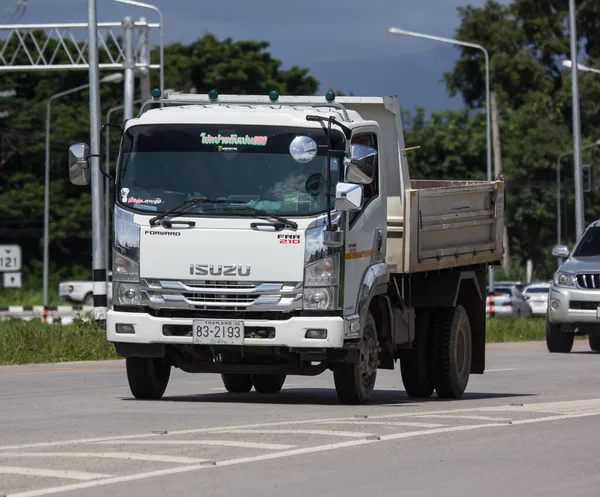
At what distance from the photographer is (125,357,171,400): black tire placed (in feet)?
47.9

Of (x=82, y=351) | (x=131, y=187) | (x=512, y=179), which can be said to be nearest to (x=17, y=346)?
(x=82, y=351)

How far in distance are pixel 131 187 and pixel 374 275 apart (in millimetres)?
→ 2319

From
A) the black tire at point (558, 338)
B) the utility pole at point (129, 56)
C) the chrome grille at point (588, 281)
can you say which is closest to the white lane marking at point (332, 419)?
the chrome grille at point (588, 281)

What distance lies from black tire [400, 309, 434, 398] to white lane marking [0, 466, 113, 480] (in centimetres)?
781

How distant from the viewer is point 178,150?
14.1 meters

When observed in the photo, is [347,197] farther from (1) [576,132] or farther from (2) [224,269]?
(1) [576,132]

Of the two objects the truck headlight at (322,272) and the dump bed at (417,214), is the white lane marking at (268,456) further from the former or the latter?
the dump bed at (417,214)

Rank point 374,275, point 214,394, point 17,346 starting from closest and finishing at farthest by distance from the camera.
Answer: point 374,275, point 214,394, point 17,346

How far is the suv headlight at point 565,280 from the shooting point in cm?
2672

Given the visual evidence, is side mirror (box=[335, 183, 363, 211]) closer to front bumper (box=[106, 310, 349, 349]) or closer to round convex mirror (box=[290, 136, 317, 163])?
round convex mirror (box=[290, 136, 317, 163])

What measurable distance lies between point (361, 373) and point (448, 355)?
223 cm

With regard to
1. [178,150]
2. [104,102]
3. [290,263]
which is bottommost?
[290,263]

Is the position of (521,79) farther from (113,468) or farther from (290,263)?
(113,468)

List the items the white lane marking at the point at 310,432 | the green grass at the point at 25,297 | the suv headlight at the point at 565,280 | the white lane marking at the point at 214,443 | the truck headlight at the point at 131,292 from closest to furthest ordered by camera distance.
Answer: the white lane marking at the point at 214,443 → the white lane marking at the point at 310,432 → the truck headlight at the point at 131,292 → the suv headlight at the point at 565,280 → the green grass at the point at 25,297
